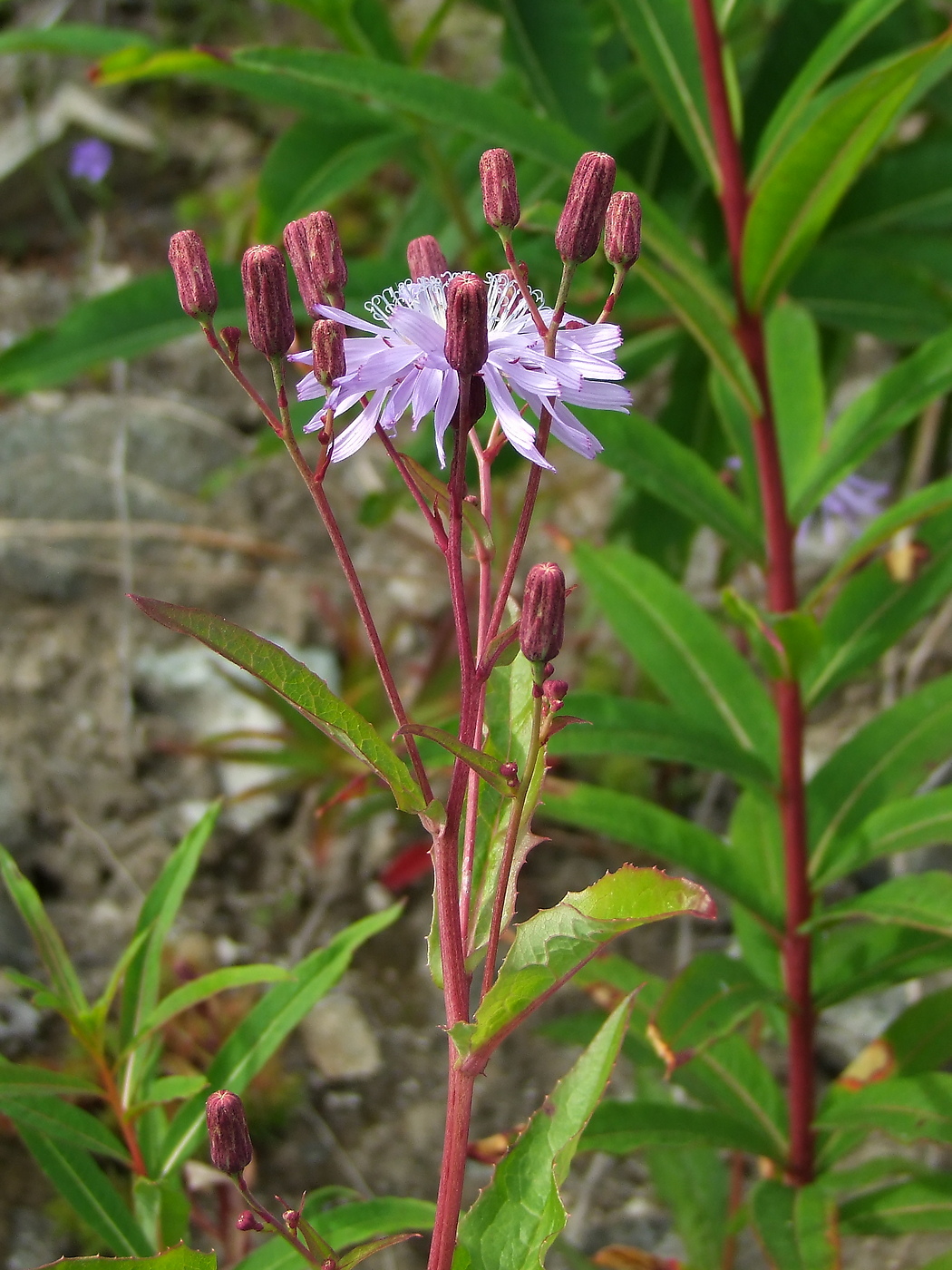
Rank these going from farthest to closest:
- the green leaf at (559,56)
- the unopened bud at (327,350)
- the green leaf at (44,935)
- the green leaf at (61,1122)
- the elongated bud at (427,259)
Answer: the green leaf at (559,56) → the green leaf at (44,935) → the green leaf at (61,1122) → the elongated bud at (427,259) → the unopened bud at (327,350)

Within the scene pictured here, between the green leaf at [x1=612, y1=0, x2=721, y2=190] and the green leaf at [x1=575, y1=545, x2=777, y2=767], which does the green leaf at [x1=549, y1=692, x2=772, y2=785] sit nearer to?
the green leaf at [x1=575, y1=545, x2=777, y2=767]

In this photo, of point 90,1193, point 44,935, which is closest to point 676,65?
point 44,935

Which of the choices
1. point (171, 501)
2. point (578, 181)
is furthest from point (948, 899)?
point (171, 501)

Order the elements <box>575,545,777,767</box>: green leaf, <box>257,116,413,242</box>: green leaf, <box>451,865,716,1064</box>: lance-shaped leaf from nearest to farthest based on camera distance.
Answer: <box>451,865,716,1064</box>: lance-shaped leaf → <box>575,545,777,767</box>: green leaf → <box>257,116,413,242</box>: green leaf

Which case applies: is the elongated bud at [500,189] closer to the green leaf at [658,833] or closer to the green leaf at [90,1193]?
the green leaf at [658,833]

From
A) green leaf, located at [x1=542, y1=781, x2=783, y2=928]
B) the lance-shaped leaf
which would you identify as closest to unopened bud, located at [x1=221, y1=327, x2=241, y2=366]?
the lance-shaped leaf

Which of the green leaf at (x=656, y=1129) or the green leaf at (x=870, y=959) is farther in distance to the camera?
the green leaf at (x=870, y=959)

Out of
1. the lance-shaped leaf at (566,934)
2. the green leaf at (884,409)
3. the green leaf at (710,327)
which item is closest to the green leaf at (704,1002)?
the lance-shaped leaf at (566,934)
